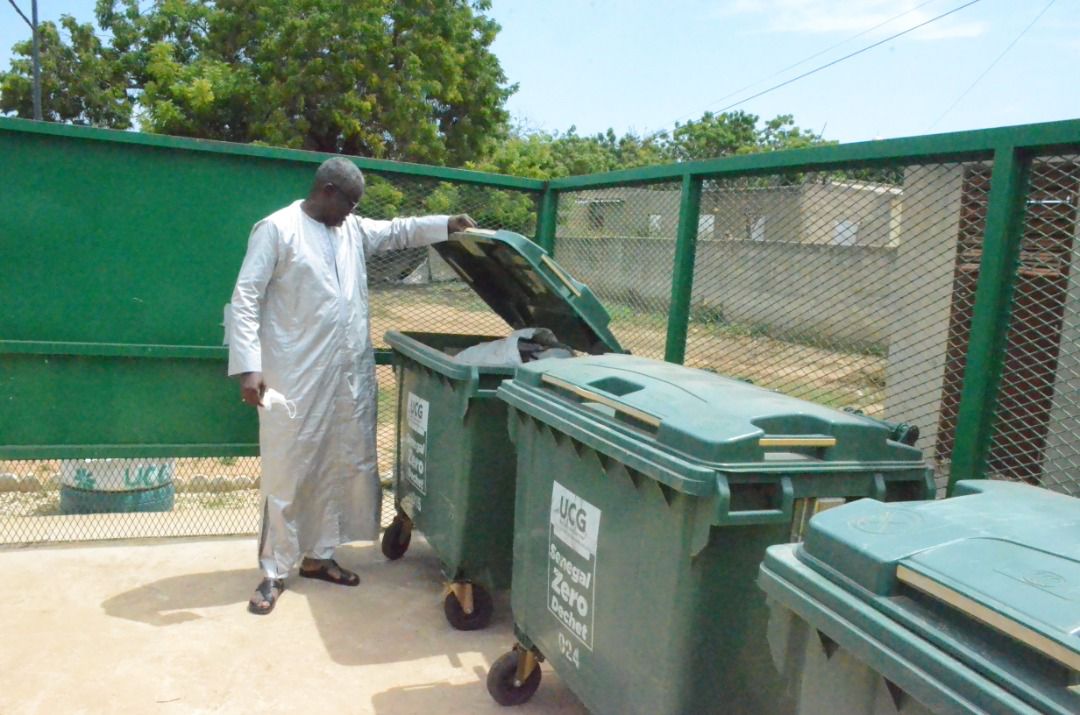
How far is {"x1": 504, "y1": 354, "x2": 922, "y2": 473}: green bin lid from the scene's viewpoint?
6.93 feet

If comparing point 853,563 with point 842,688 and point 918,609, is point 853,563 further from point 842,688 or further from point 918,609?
point 842,688

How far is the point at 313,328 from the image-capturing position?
12.6ft

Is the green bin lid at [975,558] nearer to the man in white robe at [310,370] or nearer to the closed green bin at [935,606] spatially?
the closed green bin at [935,606]

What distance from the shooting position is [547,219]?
5102 mm

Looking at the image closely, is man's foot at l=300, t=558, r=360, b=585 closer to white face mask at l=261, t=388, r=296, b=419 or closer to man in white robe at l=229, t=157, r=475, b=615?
man in white robe at l=229, t=157, r=475, b=615

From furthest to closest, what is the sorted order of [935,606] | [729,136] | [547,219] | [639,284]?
[729,136] < [547,219] < [639,284] < [935,606]

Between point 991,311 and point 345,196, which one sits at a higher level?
point 345,196

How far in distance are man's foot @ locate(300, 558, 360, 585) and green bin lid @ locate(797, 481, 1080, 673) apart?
2932mm

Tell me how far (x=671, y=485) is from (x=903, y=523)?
620mm

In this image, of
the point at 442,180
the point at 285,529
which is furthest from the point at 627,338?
the point at 285,529

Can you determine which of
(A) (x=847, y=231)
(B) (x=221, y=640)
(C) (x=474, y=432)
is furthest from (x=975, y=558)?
(B) (x=221, y=640)

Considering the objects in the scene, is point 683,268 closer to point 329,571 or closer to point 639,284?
point 639,284

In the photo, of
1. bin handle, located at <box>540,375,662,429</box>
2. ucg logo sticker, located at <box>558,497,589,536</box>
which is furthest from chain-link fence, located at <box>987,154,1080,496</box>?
ucg logo sticker, located at <box>558,497,589,536</box>

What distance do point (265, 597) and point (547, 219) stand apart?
8.42 ft
